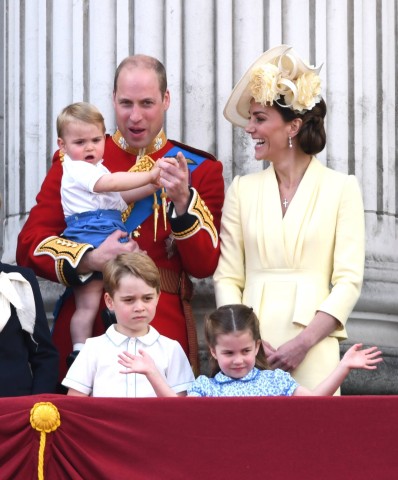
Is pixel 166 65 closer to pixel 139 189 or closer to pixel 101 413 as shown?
pixel 139 189

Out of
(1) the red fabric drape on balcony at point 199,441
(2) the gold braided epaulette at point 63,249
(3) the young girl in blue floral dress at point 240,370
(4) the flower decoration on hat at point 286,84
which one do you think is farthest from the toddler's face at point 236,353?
(4) the flower decoration on hat at point 286,84

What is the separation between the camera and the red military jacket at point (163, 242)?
6.57 meters

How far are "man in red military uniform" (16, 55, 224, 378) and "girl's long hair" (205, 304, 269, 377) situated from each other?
0.55 metres

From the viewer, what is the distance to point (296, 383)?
237 inches

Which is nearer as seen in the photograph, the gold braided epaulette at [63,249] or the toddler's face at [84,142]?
the gold braided epaulette at [63,249]

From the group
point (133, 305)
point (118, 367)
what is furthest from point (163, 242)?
point (118, 367)

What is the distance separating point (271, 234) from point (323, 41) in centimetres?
131

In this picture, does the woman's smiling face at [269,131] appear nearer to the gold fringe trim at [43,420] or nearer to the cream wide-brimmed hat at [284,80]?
the cream wide-brimmed hat at [284,80]

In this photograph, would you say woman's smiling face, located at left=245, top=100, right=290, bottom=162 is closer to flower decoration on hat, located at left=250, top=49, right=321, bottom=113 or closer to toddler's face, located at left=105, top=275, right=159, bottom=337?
flower decoration on hat, located at left=250, top=49, right=321, bottom=113


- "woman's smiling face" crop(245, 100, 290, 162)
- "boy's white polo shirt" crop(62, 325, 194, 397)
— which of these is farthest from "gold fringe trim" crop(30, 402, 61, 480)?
"woman's smiling face" crop(245, 100, 290, 162)

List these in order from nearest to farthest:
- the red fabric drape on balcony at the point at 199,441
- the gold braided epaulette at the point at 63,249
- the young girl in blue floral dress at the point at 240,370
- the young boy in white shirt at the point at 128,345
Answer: the red fabric drape on balcony at the point at 199,441, the young girl in blue floral dress at the point at 240,370, the young boy in white shirt at the point at 128,345, the gold braided epaulette at the point at 63,249

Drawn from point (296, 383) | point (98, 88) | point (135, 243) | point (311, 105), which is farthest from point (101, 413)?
point (98, 88)

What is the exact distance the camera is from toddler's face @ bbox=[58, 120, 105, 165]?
666 cm

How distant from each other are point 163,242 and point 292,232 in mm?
552
